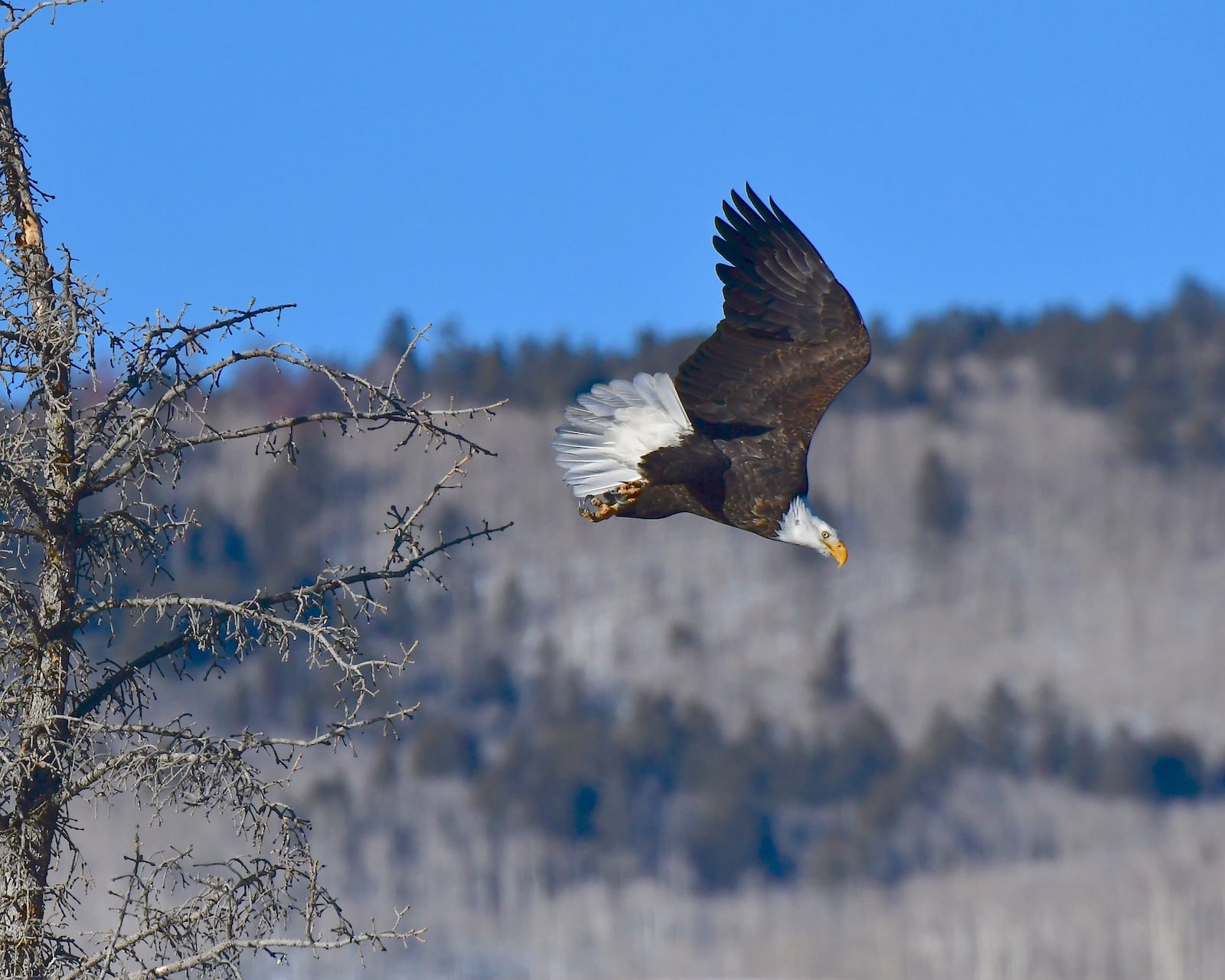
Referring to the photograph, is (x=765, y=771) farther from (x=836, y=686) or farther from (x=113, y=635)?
(x=113, y=635)

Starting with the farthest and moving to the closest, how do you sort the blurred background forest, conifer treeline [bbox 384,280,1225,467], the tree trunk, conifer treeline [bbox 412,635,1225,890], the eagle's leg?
conifer treeline [bbox 384,280,1225,467], conifer treeline [bbox 412,635,1225,890], the blurred background forest, the eagle's leg, the tree trunk

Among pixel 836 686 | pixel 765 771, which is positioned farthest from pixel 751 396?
pixel 836 686

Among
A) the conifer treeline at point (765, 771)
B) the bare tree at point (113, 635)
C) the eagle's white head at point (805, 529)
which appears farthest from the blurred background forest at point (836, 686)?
the bare tree at point (113, 635)

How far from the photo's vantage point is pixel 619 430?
27.6ft

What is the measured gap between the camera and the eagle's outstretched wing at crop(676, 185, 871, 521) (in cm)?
841

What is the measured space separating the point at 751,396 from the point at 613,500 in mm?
801

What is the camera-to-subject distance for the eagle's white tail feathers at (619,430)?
8328 millimetres

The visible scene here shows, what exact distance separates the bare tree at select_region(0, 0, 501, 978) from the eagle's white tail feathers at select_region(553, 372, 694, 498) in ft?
6.79

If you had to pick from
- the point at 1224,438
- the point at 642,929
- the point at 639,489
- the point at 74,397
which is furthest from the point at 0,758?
the point at 1224,438

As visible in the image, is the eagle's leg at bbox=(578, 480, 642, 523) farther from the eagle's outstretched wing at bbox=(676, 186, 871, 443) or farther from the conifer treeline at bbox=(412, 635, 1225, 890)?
the conifer treeline at bbox=(412, 635, 1225, 890)

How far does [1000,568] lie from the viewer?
213 feet

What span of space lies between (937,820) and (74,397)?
5062 cm

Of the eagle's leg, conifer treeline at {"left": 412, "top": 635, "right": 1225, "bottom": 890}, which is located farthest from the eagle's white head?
conifer treeline at {"left": 412, "top": 635, "right": 1225, "bottom": 890}

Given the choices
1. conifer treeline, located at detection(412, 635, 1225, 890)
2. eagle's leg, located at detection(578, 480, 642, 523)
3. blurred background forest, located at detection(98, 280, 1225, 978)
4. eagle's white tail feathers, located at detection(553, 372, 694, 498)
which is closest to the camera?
eagle's leg, located at detection(578, 480, 642, 523)
